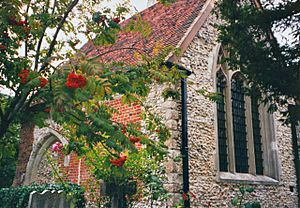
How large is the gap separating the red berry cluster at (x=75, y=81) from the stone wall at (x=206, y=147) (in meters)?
5.00

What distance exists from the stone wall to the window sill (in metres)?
0.11

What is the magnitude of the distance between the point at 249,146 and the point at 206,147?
2043 mm

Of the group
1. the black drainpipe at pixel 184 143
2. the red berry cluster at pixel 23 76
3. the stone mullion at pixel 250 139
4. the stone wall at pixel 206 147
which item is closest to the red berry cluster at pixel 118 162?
the red berry cluster at pixel 23 76

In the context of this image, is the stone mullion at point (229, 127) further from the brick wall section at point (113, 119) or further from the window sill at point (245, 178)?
the brick wall section at point (113, 119)

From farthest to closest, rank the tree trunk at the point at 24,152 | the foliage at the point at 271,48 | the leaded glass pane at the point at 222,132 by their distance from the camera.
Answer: the tree trunk at the point at 24,152
the leaded glass pane at the point at 222,132
the foliage at the point at 271,48

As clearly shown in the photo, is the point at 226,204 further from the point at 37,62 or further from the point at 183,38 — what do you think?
the point at 37,62

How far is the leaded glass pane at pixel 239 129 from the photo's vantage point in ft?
29.9

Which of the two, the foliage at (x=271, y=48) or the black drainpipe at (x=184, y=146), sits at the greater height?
the foliage at (x=271, y=48)

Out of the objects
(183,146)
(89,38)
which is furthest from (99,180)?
(89,38)

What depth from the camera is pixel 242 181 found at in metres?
8.39

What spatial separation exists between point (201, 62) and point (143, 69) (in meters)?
4.81

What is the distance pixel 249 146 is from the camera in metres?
9.36

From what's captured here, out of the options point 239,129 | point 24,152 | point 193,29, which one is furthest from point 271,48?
point 24,152

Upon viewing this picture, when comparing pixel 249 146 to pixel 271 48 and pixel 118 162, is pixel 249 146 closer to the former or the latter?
pixel 271 48
